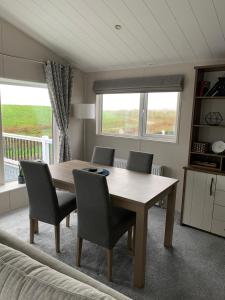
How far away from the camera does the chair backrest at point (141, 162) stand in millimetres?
2934

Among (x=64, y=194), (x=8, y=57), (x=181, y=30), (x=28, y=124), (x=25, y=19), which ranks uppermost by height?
(x=25, y=19)

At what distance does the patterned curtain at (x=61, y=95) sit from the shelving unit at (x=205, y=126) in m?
2.14

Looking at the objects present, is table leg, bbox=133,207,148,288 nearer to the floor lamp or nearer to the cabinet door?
the cabinet door

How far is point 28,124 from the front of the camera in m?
3.91

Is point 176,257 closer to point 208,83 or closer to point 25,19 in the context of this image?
point 208,83

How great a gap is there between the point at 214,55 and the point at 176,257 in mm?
2547

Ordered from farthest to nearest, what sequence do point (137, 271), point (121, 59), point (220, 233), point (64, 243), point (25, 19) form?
point (121, 59)
point (25, 19)
point (220, 233)
point (64, 243)
point (137, 271)

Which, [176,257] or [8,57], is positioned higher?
[8,57]

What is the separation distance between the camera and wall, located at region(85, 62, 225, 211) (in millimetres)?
3350

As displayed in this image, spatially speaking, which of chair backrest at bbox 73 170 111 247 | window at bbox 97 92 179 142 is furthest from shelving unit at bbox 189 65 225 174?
chair backrest at bbox 73 170 111 247

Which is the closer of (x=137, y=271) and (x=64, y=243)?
(x=137, y=271)

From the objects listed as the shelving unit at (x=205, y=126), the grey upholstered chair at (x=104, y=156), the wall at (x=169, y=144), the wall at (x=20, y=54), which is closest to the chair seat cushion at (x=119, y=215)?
the grey upholstered chair at (x=104, y=156)

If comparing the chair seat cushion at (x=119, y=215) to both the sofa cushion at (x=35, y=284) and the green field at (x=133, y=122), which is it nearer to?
the sofa cushion at (x=35, y=284)

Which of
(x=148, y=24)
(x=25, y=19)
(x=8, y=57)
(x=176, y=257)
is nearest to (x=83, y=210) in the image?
(x=176, y=257)
